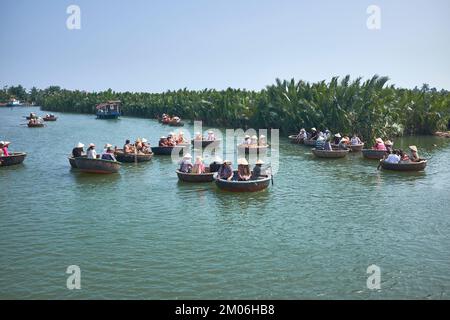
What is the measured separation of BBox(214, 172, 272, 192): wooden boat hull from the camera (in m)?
20.6

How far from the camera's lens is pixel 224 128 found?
62.5 m

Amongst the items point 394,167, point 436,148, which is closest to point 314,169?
point 394,167

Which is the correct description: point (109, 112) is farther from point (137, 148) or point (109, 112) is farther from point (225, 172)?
point (225, 172)

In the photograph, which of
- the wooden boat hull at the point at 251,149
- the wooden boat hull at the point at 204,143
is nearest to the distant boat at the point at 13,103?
the wooden boat hull at the point at 204,143

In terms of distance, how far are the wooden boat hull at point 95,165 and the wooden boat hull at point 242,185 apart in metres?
7.13

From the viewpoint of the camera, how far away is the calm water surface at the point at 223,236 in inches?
465

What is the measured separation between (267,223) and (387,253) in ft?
14.3

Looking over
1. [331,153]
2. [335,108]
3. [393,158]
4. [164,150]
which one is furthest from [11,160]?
[335,108]

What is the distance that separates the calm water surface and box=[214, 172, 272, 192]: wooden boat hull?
0.34 metres

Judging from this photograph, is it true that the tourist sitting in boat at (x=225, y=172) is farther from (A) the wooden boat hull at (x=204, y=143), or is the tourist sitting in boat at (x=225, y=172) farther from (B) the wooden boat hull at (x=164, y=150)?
(A) the wooden boat hull at (x=204, y=143)

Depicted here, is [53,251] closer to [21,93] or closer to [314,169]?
[314,169]

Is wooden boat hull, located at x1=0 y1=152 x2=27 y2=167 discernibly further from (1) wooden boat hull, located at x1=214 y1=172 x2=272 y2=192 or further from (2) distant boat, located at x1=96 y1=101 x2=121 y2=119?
(2) distant boat, located at x1=96 y1=101 x2=121 y2=119

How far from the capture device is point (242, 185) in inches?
814

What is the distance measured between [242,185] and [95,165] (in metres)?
8.96
